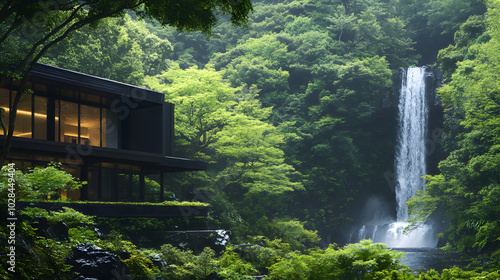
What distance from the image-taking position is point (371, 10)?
49812 millimetres

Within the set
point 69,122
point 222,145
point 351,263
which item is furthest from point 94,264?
point 222,145

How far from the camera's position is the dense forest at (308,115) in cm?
2823

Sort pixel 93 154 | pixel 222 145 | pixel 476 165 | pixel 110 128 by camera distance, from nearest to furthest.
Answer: pixel 93 154
pixel 110 128
pixel 476 165
pixel 222 145

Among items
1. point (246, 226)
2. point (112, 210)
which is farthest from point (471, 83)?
point (112, 210)

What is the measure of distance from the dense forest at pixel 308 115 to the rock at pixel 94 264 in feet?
1.52

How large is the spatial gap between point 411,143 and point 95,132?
2864cm

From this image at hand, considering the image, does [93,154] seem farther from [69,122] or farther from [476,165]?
[476,165]

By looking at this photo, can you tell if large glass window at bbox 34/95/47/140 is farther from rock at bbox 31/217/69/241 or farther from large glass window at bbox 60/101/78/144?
rock at bbox 31/217/69/241

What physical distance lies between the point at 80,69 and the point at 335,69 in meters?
22.8

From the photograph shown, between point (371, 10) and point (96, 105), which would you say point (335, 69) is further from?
point (96, 105)

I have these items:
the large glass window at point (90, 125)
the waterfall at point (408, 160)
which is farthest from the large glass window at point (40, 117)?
the waterfall at point (408, 160)

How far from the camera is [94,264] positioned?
1224cm

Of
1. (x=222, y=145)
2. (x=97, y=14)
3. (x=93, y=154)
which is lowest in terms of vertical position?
(x=93, y=154)

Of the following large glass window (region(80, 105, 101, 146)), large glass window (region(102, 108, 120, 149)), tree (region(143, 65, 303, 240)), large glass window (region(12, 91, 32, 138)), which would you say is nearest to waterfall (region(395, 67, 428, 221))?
tree (region(143, 65, 303, 240))
